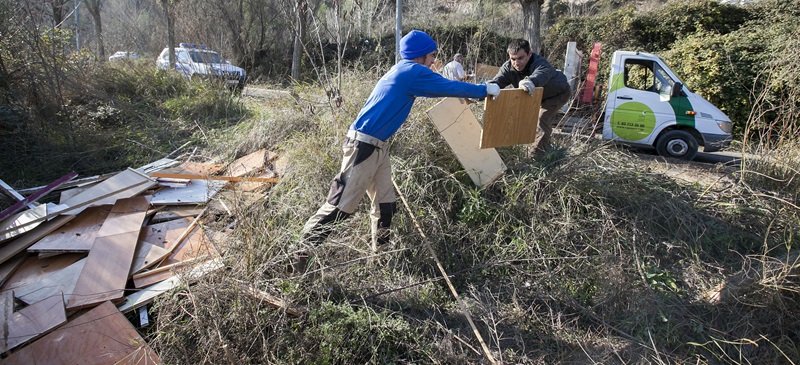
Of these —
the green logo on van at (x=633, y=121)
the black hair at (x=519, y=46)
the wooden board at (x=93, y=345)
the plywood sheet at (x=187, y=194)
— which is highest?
the black hair at (x=519, y=46)

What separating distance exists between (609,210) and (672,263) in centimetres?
58

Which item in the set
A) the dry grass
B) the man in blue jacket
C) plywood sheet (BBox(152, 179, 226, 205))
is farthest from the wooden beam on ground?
the man in blue jacket

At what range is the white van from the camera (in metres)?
6.15

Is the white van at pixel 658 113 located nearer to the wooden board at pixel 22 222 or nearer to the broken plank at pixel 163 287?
the broken plank at pixel 163 287

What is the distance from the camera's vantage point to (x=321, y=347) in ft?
7.64

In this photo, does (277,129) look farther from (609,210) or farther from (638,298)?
(638,298)

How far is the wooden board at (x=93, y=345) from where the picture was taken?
7.61 ft

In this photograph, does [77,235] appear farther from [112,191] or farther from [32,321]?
[32,321]

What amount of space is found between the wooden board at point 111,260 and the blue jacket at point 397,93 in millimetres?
1905

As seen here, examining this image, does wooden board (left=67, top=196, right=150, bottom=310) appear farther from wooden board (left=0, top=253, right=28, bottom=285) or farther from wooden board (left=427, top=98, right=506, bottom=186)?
wooden board (left=427, top=98, right=506, bottom=186)

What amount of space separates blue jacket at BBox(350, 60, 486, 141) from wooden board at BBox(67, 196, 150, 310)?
6.25 feet

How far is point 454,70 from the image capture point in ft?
18.0

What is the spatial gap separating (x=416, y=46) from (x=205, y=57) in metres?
6.54

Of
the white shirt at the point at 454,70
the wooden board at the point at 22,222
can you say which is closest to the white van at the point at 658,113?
the white shirt at the point at 454,70
